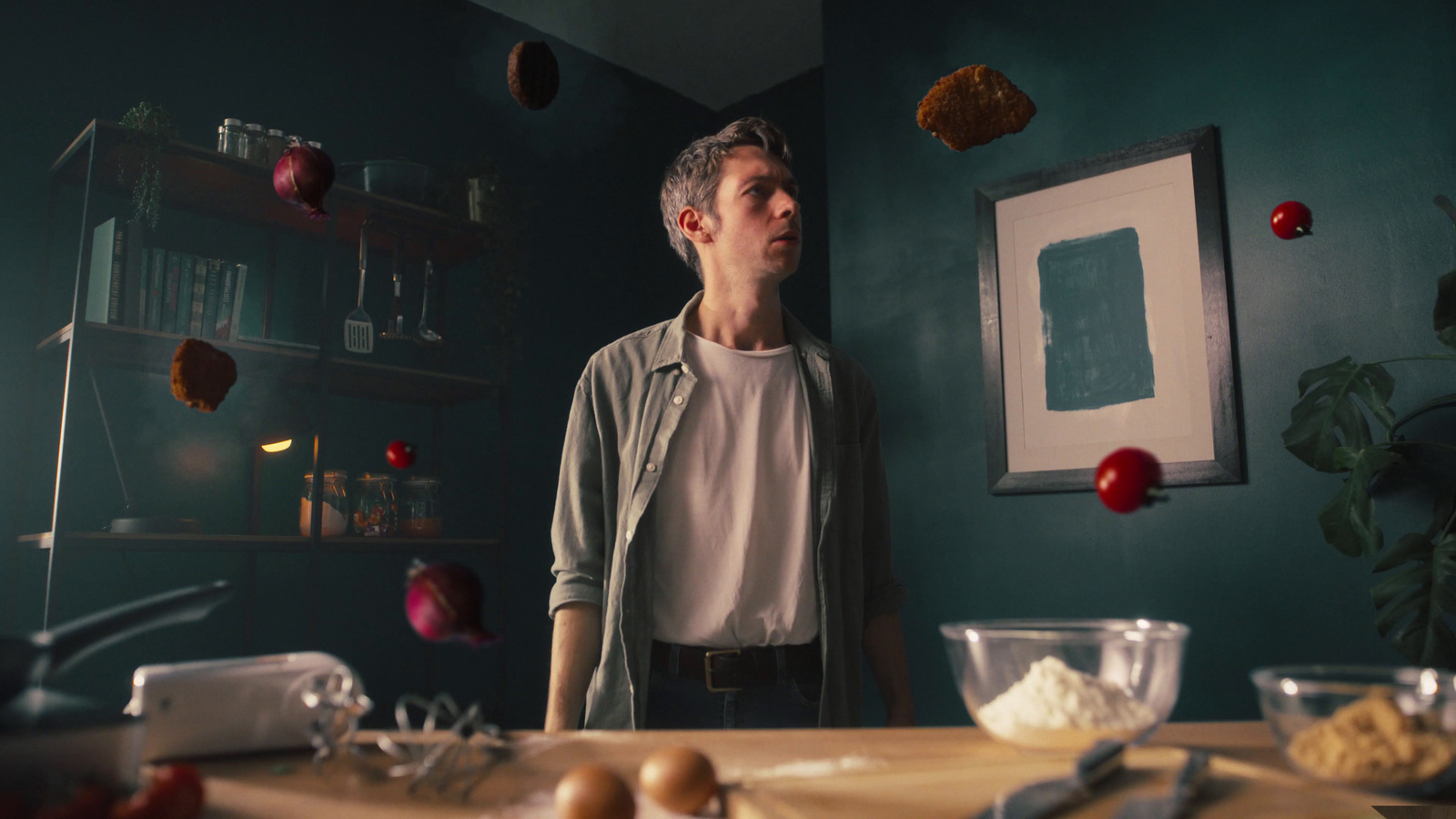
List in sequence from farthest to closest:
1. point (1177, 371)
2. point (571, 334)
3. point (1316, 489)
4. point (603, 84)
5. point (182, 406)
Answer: point (603, 84)
point (571, 334)
point (182, 406)
point (1177, 371)
point (1316, 489)

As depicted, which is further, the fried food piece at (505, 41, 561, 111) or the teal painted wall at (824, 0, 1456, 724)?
the teal painted wall at (824, 0, 1456, 724)

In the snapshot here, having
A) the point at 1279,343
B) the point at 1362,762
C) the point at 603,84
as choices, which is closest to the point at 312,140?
the point at 603,84

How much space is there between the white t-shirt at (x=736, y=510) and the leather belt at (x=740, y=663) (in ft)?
0.06

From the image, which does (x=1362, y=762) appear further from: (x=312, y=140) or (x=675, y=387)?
(x=312, y=140)

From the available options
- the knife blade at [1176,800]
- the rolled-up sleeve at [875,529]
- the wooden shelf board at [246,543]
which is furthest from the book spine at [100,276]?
the knife blade at [1176,800]

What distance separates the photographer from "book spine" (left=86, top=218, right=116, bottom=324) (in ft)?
8.04

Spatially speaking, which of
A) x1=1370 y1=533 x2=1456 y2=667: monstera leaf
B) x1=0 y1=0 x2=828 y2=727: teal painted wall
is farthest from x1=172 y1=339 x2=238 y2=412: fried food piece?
x1=1370 y1=533 x2=1456 y2=667: monstera leaf

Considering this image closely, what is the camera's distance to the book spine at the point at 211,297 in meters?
2.62

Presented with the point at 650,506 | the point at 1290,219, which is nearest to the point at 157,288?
the point at 650,506

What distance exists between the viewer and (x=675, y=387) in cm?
170

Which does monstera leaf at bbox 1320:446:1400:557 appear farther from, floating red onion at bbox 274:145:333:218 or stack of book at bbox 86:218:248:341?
stack of book at bbox 86:218:248:341

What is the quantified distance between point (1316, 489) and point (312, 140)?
3360mm

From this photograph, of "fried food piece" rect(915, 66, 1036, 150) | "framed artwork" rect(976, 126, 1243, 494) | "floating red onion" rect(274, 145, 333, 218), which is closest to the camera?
"floating red onion" rect(274, 145, 333, 218)

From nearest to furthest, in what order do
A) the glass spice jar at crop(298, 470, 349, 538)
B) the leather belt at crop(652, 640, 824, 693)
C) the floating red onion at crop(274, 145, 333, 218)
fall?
the floating red onion at crop(274, 145, 333, 218) → the leather belt at crop(652, 640, 824, 693) → the glass spice jar at crop(298, 470, 349, 538)
